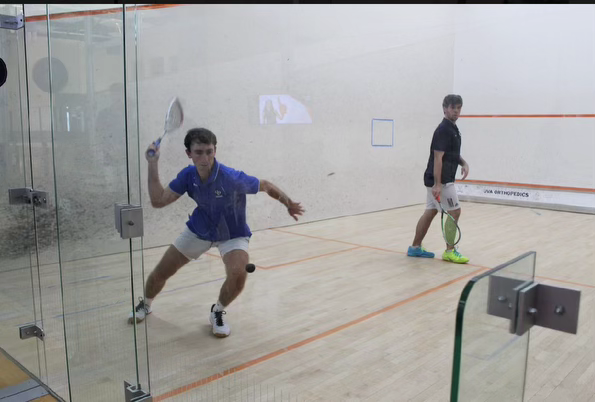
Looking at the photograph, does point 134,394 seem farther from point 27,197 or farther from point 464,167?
point 464,167

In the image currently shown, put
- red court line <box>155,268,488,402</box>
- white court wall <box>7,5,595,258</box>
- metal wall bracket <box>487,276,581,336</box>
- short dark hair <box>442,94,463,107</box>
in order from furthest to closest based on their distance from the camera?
short dark hair <box>442,94,463,107</box>, red court line <box>155,268,488,402</box>, white court wall <box>7,5,595,258</box>, metal wall bracket <box>487,276,581,336</box>

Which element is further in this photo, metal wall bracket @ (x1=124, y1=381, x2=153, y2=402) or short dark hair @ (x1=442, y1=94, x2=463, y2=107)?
short dark hair @ (x1=442, y1=94, x2=463, y2=107)

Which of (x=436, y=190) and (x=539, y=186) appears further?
(x=436, y=190)

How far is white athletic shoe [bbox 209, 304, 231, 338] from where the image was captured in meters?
1.98

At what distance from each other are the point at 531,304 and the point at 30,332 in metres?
1.70

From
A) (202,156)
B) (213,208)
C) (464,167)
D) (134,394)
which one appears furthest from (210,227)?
(464,167)

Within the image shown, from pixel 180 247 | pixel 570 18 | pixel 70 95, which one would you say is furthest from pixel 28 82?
pixel 570 18

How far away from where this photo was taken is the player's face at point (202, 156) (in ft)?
6.73

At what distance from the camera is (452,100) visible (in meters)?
2.69

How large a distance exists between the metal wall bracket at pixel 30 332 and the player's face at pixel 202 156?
2.54ft

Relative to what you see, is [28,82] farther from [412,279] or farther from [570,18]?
[570,18]

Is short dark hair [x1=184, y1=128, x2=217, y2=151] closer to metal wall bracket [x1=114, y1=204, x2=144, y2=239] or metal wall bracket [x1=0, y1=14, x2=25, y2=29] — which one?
metal wall bracket [x1=0, y1=14, x2=25, y2=29]

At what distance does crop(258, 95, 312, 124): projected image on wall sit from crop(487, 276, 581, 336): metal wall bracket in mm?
3508

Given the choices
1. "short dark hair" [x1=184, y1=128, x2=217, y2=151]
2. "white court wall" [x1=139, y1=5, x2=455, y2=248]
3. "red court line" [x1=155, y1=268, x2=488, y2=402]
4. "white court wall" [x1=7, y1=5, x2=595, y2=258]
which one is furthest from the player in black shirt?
"short dark hair" [x1=184, y1=128, x2=217, y2=151]
